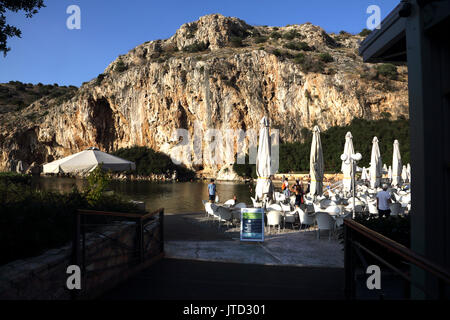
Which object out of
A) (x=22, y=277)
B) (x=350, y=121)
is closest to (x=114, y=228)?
(x=22, y=277)

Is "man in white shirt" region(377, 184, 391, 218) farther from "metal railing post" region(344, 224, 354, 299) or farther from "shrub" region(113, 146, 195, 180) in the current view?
"shrub" region(113, 146, 195, 180)

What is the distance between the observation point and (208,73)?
53.6 meters

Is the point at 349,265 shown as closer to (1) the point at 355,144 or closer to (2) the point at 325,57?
(1) the point at 355,144

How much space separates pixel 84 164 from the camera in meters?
8.29

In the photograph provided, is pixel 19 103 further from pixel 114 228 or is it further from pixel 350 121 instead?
pixel 114 228

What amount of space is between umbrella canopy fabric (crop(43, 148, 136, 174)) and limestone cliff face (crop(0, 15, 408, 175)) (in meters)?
44.1

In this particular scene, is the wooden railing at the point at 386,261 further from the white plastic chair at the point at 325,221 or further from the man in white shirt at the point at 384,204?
the man in white shirt at the point at 384,204

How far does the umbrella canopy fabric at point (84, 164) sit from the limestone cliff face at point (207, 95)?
44.1 m

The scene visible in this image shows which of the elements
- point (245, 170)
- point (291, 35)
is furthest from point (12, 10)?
point (291, 35)

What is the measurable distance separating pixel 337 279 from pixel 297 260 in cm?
105

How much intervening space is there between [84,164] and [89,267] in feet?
17.4

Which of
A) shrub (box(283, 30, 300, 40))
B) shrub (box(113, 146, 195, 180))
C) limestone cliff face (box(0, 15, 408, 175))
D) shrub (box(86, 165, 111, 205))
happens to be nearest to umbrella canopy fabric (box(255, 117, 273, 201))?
shrub (box(86, 165, 111, 205))

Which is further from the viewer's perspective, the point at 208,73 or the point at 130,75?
the point at 130,75

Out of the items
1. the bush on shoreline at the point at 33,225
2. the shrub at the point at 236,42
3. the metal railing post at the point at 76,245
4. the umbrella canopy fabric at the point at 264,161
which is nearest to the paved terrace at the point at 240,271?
the metal railing post at the point at 76,245
